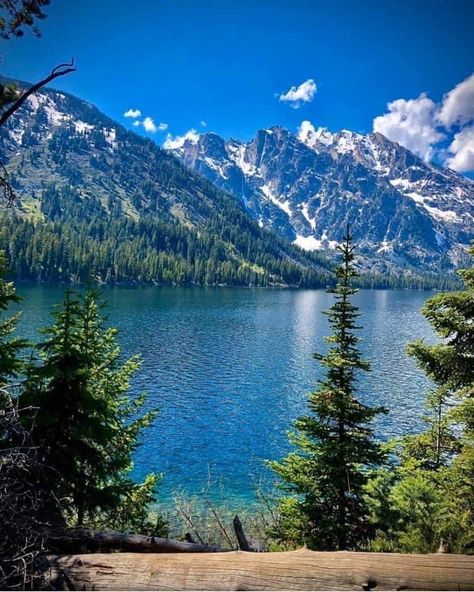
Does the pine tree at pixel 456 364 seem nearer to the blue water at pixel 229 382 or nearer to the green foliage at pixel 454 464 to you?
the green foliage at pixel 454 464

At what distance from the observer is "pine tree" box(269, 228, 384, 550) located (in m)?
14.2

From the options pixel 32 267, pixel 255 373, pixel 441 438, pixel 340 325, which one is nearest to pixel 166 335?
pixel 255 373

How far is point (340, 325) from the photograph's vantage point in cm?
1494

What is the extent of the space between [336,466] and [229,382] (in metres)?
51.4

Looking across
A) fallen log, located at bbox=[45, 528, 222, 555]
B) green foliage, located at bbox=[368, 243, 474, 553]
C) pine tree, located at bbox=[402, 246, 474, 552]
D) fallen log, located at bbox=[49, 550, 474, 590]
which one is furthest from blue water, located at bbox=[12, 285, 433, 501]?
fallen log, located at bbox=[49, 550, 474, 590]

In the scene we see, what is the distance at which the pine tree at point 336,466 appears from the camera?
14234 millimetres

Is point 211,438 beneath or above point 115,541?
beneath

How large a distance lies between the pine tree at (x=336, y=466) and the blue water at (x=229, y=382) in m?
14.8

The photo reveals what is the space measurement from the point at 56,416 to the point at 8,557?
14.7 feet

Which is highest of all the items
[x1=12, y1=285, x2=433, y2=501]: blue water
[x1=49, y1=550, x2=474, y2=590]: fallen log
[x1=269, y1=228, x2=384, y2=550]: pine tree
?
[x1=49, y1=550, x2=474, y2=590]: fallen log

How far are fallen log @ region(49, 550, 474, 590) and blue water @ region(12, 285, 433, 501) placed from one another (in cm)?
2490

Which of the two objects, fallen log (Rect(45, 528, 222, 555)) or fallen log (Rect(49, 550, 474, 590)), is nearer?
fallen log (Rect(49, 550, 474, 590))

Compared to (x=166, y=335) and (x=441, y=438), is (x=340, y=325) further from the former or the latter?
(x=166, y=335)

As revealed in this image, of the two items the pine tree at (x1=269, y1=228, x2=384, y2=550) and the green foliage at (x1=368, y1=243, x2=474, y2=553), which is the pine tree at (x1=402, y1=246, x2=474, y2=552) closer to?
the green foliage at (x1=368, y1=243, x2=474, y2=553)
